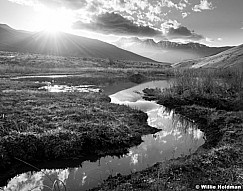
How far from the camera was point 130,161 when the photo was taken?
14242 millimetres

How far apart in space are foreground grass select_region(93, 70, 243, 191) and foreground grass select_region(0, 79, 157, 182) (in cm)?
442

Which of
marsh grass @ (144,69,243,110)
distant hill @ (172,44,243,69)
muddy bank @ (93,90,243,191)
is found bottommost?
muddy bank @ (93,90,243,191)

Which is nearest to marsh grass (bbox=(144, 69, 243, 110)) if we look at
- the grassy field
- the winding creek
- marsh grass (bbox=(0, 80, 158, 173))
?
the winding creek

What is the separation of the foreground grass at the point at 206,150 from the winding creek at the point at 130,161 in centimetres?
120

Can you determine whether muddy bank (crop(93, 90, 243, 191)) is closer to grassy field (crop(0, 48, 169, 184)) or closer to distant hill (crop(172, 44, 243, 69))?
grassy field (crop(0, 48, 169, 184))

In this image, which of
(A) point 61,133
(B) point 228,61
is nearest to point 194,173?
(A) point 61,133

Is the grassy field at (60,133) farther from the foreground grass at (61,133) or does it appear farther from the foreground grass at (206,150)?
the foreground grass at (206,150)

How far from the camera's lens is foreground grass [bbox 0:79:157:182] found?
13570 mm

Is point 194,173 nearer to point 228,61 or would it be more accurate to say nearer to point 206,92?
point 206,92

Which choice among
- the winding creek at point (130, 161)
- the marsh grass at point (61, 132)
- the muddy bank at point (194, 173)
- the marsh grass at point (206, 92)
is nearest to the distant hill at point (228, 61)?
the marsh grass at point (206, 92)

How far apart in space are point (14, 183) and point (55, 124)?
6.62 meters

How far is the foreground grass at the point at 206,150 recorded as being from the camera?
991 cm

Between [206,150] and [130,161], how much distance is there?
5.46 metres

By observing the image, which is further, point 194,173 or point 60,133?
point 60,133
